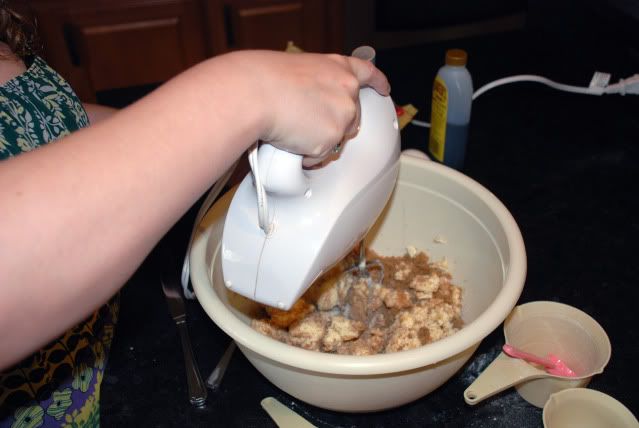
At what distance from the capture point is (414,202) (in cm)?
86

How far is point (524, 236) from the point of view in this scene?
2.98 feet

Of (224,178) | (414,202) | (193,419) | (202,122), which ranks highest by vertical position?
(202,122)

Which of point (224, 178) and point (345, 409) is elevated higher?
point (224, 178)

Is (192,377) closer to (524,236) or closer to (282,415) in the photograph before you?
(282,415)

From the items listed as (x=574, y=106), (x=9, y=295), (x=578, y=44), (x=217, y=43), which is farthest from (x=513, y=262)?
(x=217, y=43)

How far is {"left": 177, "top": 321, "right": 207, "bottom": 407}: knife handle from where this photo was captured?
0.68 metres

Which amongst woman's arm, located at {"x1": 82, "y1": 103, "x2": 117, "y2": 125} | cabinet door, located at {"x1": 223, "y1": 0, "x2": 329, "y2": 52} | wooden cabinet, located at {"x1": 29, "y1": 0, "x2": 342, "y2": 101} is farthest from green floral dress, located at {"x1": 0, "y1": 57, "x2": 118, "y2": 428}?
cabinet door, located at {"x1": 223, "y1": 0, "x2": 329, "y2": 52}

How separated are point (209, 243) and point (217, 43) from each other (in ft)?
5.20

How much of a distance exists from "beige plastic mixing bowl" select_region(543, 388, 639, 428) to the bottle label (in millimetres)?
537

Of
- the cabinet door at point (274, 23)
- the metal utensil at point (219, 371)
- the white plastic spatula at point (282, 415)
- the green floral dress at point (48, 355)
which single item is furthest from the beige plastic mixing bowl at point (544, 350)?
the cabinet door at point (274, 23)

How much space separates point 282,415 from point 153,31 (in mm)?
1766

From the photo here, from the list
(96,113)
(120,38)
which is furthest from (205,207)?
(120,38)

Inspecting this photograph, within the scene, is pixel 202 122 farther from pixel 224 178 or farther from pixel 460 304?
pixel 460 304

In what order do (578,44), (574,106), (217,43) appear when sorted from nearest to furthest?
(574,106) < (578,44) < (217,43)
